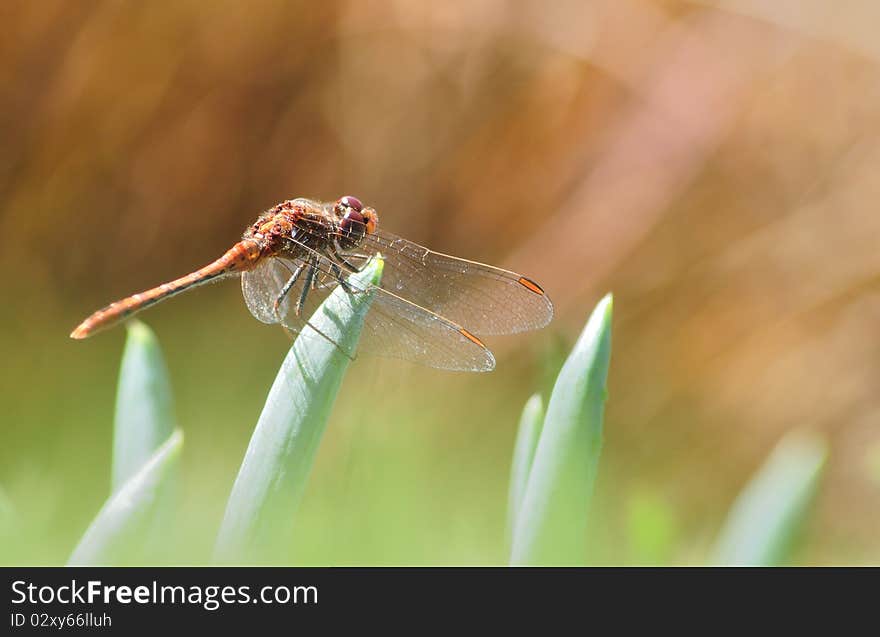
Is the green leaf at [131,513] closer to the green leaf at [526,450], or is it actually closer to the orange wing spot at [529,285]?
the green leaf at [526,450]

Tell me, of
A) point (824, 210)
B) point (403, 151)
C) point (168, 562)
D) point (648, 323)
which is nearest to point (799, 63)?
point (824, 210)

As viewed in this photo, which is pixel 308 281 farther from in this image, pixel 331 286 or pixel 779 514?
pixel 779 514

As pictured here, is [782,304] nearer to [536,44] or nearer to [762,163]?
[762,163]

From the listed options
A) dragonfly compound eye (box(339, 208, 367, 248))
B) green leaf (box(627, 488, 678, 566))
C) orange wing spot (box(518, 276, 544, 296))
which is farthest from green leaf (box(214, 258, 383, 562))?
orange wing spot (box(518, 276, 544, 296))

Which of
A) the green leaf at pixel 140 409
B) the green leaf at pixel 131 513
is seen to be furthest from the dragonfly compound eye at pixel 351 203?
the green leaf at pixel 131 513

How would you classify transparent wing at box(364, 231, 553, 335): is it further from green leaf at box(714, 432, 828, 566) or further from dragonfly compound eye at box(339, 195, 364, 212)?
green leaf at box(714, 432, 828, 566)
